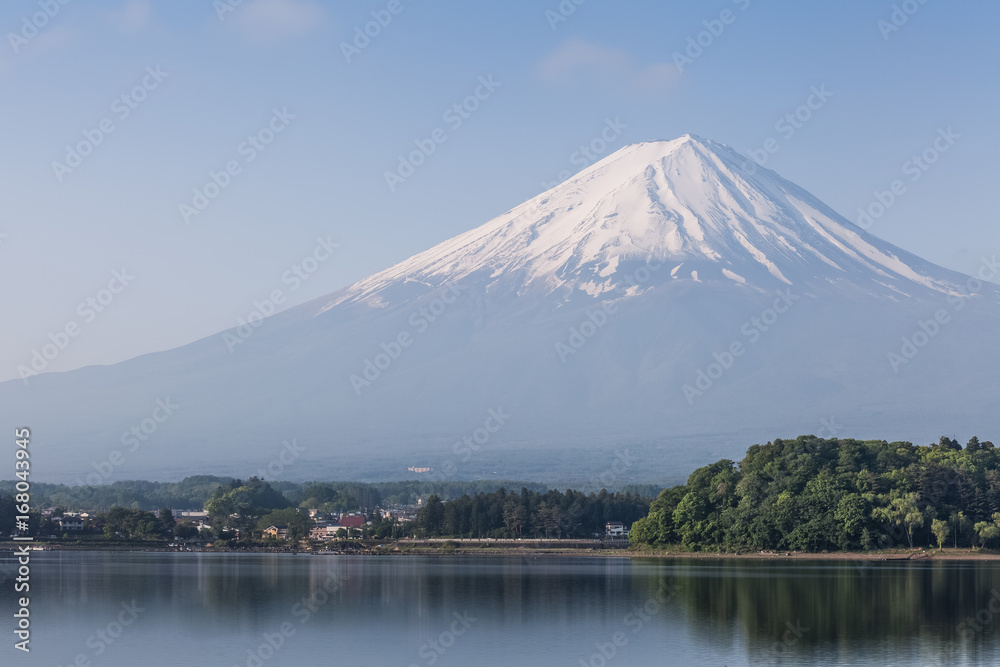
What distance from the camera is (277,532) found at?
115 metres

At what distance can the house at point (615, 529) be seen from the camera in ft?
323

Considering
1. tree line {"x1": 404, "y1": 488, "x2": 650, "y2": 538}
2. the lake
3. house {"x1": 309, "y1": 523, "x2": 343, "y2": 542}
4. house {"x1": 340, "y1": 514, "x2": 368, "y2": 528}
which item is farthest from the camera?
house {"x1": 340, "y1": 514, "x2": 368, "y2": 528}

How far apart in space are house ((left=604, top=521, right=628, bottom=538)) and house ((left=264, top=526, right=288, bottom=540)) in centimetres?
3139

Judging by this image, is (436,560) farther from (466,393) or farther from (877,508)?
(466,393)

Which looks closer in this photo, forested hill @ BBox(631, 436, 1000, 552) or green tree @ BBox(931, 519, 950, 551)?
green tree @ BBox(931, 519, 950, 551)

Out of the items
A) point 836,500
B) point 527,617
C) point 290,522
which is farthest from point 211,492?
point 527,617

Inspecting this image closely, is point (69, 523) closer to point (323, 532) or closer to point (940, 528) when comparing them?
point (323, 532)

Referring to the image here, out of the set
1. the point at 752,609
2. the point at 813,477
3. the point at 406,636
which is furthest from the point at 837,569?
the point at 406,636

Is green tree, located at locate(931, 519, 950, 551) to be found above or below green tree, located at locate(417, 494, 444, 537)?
above

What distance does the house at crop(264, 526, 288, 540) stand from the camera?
113750mm

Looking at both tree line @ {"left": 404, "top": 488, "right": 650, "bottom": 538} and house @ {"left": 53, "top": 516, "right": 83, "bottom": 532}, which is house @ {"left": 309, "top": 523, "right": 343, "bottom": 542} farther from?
house @ {"left": 53, "top": 516, "right": 83, "bottom": 532}

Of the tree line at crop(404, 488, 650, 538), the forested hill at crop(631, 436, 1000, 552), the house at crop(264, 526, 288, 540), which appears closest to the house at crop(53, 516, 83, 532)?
the house at crop(264, 526, 288, 540)

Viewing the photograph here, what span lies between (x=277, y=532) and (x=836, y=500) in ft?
194

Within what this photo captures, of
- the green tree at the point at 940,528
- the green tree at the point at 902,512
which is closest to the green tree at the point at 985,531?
the green tree at the point at 940,528
